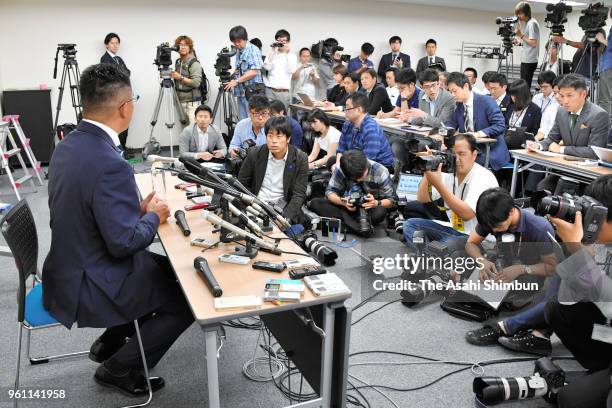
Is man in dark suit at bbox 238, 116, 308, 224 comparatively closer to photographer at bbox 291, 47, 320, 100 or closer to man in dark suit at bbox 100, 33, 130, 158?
man in dark suit at bbox 100, 33, 130, 158

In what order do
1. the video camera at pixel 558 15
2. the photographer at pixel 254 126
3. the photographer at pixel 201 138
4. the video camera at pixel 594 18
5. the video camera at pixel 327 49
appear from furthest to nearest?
the video camera at pixel 327 49 < the video camera at pixel 558 15 < the video camera at pixel 594 18 < the photographer at pixel 201 138 < the photographer at pixel 254 126

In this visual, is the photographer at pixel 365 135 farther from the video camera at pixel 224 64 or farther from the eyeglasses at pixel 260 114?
the video camera at pixel 224 64

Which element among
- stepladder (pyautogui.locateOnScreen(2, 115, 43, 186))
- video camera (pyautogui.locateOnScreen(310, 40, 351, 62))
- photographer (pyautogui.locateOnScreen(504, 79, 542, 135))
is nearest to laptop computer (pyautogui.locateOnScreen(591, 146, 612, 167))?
photographer (pyautogui.locateOnScreen(504, 79, 542, 135))

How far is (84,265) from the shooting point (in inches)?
70.9

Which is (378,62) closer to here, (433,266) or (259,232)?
(433,266)

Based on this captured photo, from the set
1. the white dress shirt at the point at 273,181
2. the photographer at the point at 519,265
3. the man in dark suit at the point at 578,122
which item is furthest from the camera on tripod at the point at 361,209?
the man in dark suit at the point at 578,122

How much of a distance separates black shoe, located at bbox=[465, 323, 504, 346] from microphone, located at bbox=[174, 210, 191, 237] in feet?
4.90

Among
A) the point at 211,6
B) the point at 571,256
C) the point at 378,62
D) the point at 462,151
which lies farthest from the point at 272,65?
the point at 571,256

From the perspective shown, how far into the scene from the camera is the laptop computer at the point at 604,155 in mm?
3523

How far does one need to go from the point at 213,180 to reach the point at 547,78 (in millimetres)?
4682

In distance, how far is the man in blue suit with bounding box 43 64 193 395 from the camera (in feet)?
5.77

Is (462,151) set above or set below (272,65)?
below

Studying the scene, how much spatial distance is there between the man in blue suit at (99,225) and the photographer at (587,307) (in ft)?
5.12

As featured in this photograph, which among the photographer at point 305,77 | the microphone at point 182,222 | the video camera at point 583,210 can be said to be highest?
the photographer at point 305,77
